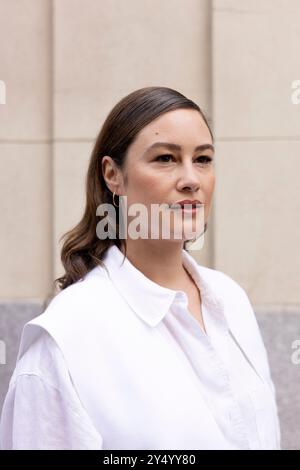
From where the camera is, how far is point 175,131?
2326 mm

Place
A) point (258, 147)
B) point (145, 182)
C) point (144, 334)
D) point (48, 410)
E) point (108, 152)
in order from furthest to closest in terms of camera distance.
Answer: point (258, 147)
point (108, 152)
point (145, 182)
point (144, 334)
point (48, 410)

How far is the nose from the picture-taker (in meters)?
2.29

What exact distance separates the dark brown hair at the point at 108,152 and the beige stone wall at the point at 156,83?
2.67 m

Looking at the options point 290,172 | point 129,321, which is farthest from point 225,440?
point 290,172

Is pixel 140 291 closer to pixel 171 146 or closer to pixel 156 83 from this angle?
pixel 171 146

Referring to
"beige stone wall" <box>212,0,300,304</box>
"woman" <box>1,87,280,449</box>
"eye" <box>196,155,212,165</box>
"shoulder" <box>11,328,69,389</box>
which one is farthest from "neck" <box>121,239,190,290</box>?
"beige stone wall" <box>212,0,300,304</box>

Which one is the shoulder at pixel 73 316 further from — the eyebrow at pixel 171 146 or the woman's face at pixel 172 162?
the eyebrow at pixel 171 146

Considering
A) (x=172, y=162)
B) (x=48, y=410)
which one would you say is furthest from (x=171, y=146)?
(x=48, y=410)

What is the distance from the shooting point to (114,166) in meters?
2.50

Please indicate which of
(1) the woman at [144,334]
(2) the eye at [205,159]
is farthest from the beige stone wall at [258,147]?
(2) the eye at [205,159]

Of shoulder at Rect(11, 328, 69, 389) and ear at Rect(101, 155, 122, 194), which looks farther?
ear at Rect(101, 155, 122, 194)

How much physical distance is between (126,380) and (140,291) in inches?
12.3

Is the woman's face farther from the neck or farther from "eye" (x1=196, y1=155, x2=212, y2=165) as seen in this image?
the neck
